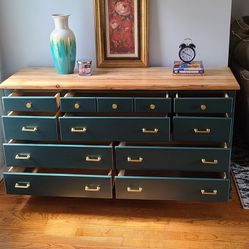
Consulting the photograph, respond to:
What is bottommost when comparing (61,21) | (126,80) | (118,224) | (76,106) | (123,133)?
(118,224)

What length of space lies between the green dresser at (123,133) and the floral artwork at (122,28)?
0.78 ft

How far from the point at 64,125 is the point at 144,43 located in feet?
2.41

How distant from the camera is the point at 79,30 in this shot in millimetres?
2607

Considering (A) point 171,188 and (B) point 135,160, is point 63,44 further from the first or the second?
(A) point 171,188

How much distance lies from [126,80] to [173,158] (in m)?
0.51

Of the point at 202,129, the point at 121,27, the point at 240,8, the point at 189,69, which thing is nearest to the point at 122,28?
the point at 121,27

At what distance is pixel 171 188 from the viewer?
2318mm

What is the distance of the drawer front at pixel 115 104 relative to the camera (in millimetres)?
2213

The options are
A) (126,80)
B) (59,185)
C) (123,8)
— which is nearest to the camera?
(126,80)

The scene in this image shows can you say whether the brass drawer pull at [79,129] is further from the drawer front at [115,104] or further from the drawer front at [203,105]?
the drawer front at [203,105]

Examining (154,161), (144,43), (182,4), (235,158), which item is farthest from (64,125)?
(235,158)

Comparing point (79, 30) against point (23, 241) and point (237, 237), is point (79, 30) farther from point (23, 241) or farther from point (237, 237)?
point (237, 237)

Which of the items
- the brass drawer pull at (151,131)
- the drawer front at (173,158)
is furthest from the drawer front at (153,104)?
the drawer front at (173,158)

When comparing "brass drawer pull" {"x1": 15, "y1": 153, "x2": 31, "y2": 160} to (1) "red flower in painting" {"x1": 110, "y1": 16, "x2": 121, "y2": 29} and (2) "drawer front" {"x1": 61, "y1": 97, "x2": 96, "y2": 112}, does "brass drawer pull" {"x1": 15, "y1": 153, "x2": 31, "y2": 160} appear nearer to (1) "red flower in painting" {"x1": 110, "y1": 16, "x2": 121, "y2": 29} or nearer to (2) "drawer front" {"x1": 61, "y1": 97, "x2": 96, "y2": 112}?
(2) "drawer front" {"x1": 61, "y1": 97, "x2": 96, "y2": 112}
